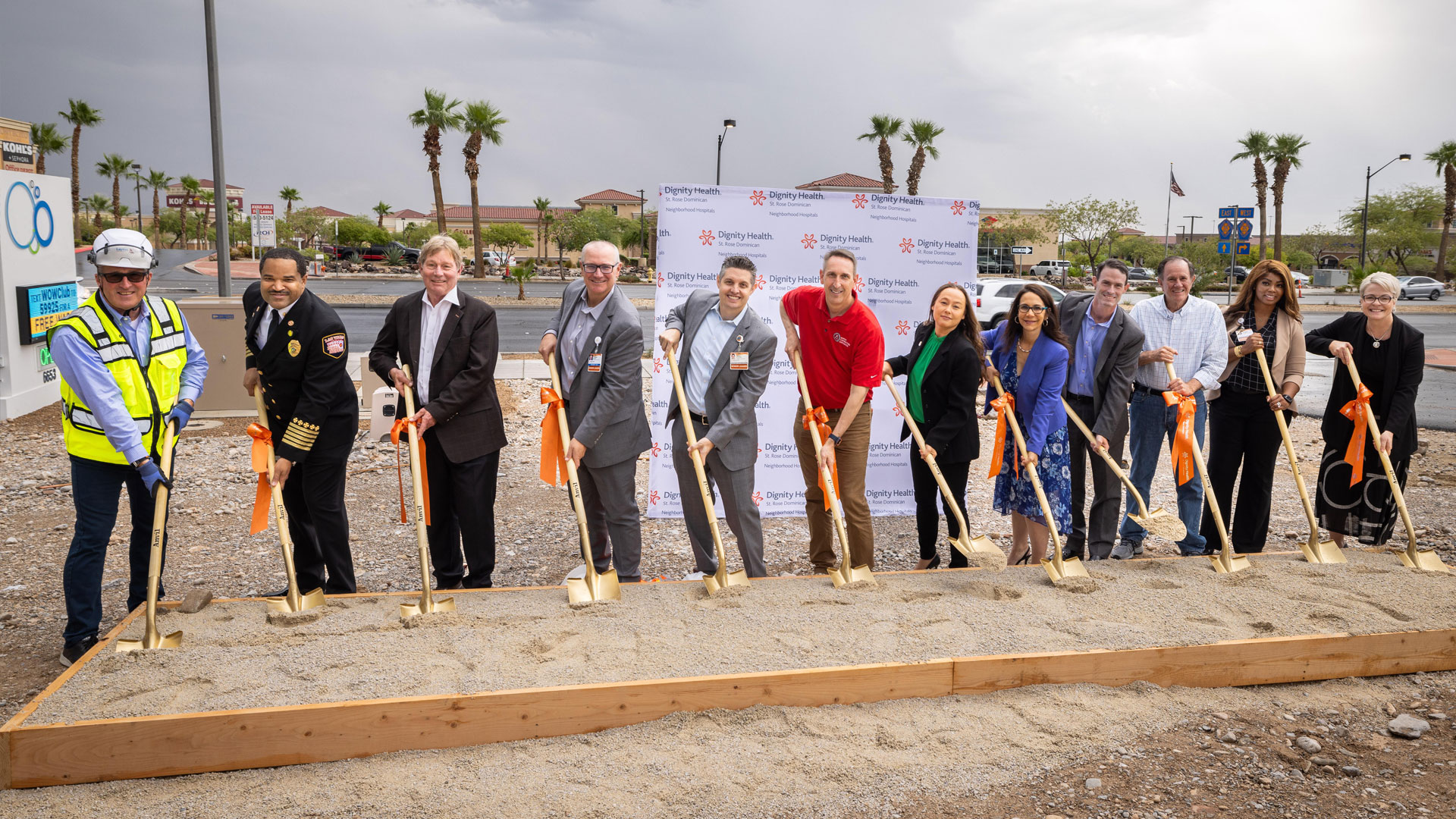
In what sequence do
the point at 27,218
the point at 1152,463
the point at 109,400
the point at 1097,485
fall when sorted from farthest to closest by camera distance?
the point at 27,218 < the point at 1152,463 < the point at 1097,485 < the point at 109,400

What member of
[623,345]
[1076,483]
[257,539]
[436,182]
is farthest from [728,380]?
[436,182]

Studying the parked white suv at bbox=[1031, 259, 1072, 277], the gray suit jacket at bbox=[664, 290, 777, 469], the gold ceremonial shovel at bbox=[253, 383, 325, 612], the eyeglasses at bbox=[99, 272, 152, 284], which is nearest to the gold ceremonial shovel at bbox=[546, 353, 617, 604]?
the gray suit jacket at bbox=[664, 290, 777, 469]

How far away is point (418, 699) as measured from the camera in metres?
2.90

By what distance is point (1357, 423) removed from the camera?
466 centimetres

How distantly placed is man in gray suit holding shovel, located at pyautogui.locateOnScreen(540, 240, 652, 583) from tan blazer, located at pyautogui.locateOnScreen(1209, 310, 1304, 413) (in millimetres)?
3037

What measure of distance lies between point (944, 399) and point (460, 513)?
2344mm

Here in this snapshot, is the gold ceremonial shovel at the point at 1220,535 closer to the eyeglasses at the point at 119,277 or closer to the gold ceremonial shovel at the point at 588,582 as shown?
the gold ceremonial shovel at the point at 588,582

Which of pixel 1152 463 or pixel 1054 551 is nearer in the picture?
pixel 1054 551

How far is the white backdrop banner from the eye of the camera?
545 centimetres

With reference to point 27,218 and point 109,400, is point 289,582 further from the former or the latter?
point 27,218

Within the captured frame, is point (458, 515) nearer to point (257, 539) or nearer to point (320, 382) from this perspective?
point (320, 382)

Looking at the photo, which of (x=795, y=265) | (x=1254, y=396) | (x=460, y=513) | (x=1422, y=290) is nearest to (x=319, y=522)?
(x=460, y=513)

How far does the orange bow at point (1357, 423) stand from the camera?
4586mm

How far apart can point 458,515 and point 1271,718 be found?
3.36 meters
